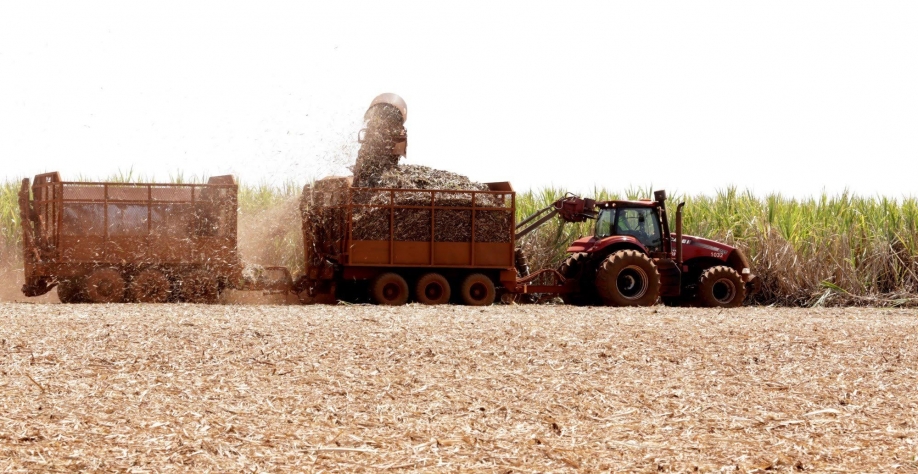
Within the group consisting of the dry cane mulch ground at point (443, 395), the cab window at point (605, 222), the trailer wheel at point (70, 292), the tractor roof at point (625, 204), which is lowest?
the dry cane mulch ground at point (443, 395)

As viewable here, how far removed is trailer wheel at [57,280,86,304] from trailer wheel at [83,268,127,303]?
25 centimetres

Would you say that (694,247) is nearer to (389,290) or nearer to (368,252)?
(389,290)

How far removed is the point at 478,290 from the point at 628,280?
2.56 metres

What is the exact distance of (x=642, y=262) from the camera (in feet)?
52.4

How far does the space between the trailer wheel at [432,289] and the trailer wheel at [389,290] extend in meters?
0.23

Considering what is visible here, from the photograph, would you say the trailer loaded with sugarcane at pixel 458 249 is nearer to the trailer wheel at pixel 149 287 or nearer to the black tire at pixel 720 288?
the black tire at pixel 720 288

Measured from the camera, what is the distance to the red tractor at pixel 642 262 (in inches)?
630

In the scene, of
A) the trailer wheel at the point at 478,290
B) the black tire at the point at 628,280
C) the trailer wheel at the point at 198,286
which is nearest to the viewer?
the trailer wheel at the point at 198,286

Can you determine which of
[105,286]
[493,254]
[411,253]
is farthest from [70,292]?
[493,254]

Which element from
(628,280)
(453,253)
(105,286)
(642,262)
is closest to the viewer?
(105,286)

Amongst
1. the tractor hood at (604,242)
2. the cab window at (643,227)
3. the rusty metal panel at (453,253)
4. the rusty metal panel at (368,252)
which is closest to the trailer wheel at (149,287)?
the rusty metal panel at (368,252)

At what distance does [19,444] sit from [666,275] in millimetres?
12155

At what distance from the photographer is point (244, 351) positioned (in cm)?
909

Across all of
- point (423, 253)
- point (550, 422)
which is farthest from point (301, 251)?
point (550, 422)
